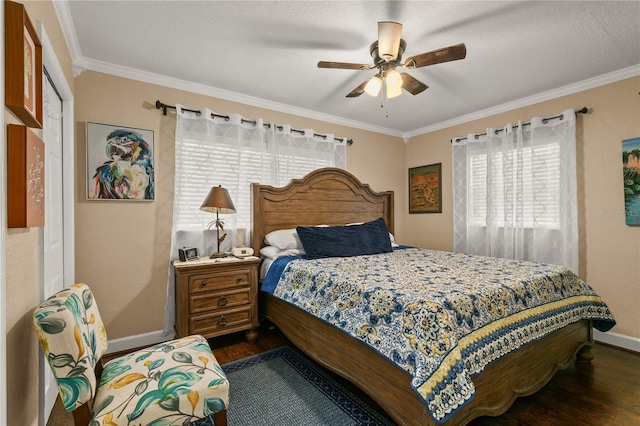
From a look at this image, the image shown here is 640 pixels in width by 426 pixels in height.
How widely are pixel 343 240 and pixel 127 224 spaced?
79.9 inches

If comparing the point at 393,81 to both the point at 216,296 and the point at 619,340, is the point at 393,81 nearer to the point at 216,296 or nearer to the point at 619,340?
the point at 216,296

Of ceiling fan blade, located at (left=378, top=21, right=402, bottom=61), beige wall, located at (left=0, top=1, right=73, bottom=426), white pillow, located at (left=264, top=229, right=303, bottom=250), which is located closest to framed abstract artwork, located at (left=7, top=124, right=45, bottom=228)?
beige wall, located at (left=0, top=1, right=73, bottom=426)

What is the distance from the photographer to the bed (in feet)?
5.01

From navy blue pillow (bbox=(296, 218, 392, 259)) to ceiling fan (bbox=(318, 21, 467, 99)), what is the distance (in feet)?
4.67

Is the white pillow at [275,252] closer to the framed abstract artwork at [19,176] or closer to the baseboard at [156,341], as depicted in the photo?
the baseboard at [156,341]

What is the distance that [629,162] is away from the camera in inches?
106

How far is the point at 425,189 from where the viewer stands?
14.5ft

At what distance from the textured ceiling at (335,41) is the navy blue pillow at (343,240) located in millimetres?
1481

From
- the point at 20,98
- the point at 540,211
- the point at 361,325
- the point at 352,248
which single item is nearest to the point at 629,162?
the point at 540,211

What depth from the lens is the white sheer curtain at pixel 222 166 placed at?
2.88 m

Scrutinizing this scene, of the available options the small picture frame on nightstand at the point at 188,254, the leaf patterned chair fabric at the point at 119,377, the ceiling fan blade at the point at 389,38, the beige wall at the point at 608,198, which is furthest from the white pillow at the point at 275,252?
the beige wall at the point at 608,198

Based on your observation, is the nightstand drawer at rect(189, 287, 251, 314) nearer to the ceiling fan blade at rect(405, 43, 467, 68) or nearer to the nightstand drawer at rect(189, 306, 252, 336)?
the nightstand drawer at rect(189, 306, 252, 336)

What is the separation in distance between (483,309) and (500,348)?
0.69 ft

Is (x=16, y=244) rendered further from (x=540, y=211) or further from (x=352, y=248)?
(x=540, y=211)
